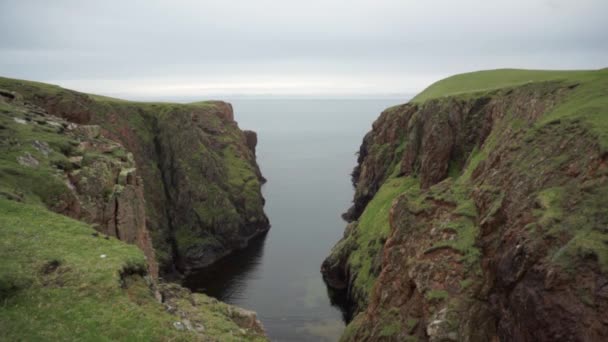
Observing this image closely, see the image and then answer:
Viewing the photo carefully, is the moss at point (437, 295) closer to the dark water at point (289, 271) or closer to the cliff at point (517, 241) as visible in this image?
the cliff at point (517, 241)

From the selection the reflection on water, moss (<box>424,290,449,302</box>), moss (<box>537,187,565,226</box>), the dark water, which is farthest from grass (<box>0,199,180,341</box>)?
the reflection on water

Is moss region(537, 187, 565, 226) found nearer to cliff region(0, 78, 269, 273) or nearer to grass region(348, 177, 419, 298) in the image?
grass region(348, 177, 419, 298)

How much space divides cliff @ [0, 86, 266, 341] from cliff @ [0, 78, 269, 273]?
45258 millimetres

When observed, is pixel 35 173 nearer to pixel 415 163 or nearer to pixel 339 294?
pixel 339 294

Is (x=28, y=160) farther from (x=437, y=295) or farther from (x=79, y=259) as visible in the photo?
(x=437, y=295)

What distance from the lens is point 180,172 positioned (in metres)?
98.2

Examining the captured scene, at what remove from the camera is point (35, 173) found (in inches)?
1267

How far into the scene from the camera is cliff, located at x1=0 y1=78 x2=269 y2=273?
3280 inches

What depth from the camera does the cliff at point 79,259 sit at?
19.4 meters

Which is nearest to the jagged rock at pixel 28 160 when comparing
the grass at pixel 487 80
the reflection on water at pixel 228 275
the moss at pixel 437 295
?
the moss at pixel 437 295

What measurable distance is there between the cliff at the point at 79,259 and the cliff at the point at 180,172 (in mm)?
45258

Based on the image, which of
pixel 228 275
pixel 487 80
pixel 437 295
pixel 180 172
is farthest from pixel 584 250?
pixel 180 172

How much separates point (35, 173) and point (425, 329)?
3239cm

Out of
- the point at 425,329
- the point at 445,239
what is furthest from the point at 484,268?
the point at 425,329
